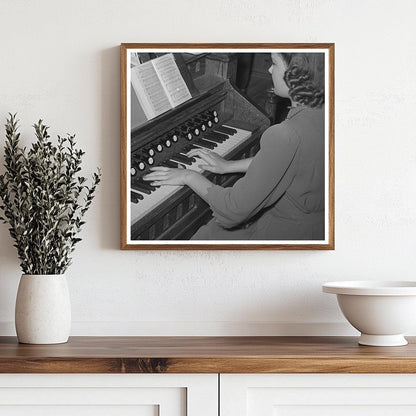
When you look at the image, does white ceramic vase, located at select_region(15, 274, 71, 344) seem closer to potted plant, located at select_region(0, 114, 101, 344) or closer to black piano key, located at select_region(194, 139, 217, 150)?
potted plant, located at select_region(0, 114, 101, 344)

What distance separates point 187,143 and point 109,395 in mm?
828

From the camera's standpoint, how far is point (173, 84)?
7.59ft

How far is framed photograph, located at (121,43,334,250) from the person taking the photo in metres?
2.29

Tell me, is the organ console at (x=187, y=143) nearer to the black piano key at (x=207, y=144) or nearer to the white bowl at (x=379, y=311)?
the black piano key at (x=207, y=144)

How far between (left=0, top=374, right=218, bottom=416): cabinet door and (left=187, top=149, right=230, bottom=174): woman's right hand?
70cm

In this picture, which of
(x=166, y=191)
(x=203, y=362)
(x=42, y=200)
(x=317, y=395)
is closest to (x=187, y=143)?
(x=166, y=191)

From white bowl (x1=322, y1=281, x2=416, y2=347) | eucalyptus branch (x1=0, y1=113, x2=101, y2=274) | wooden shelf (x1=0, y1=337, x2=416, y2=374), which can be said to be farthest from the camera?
eucalyptus branch (x1=0, y1=113, x2=101, y2=274)

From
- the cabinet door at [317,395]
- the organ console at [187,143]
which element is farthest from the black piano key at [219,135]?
the cabinet door at [317,395]

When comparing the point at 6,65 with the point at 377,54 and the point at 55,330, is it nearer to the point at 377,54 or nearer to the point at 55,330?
the point at 55,330

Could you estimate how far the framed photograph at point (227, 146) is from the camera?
229 centimetres

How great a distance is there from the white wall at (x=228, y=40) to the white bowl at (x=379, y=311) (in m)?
0.24

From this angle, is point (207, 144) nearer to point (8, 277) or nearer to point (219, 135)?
point (219, 135)

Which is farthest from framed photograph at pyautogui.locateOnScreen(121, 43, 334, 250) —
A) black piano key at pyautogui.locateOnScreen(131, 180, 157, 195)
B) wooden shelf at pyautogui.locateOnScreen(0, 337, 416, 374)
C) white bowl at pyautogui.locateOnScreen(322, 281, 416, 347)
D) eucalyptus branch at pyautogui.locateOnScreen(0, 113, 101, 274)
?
wooden shelf at pyautogui.locateOnScreen(0, 337, 416, 374)

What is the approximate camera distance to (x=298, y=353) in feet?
6.34
